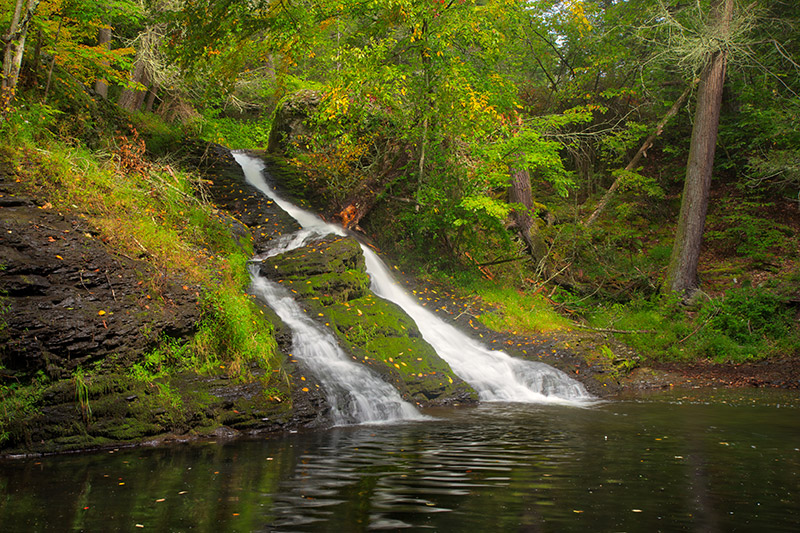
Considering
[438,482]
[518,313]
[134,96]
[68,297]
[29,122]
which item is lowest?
[438,482]

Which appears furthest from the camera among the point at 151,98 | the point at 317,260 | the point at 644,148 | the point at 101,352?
the point at 151,98

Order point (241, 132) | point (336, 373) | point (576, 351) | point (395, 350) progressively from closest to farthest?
point (336, 373) < point (395, 350) < point (576, 351) < point (241, 132)

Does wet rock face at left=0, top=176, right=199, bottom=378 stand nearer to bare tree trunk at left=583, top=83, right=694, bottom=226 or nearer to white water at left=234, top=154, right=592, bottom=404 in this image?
white water at left=234, top=154, right=592, bottom=404

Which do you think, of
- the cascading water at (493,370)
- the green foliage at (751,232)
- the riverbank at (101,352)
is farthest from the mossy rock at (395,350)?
the green foliage at (751,232)

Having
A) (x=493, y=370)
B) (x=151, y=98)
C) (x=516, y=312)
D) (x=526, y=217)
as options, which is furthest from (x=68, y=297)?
(x=151, y=98)

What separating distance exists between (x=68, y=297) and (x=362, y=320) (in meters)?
4.71

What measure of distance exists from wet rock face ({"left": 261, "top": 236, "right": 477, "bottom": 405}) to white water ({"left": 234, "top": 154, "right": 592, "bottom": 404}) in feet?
2.18

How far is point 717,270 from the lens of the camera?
49.4 feet

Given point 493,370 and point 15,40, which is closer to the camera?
point 15,40

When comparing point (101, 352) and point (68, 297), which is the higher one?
point (68, 297)

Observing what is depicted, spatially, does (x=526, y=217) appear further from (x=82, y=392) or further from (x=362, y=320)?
(x=82, y=392)

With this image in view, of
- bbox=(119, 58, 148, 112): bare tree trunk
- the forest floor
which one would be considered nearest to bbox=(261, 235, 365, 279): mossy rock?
the forest floor

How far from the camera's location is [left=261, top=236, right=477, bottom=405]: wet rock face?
9.02 metres

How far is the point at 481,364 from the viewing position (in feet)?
34.9
